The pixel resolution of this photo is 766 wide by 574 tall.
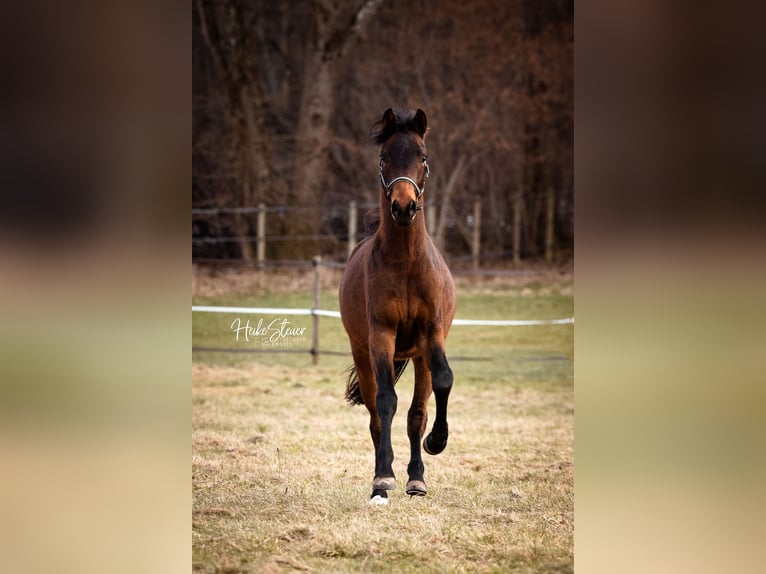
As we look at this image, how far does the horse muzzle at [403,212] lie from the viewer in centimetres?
331

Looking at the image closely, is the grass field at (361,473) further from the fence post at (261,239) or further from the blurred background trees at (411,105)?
the blurred background trees at (411,105)

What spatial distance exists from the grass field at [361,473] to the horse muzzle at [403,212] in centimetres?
133

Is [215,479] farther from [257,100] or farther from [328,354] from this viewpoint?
[257,100]

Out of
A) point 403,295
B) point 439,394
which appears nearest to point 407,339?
point 403,295

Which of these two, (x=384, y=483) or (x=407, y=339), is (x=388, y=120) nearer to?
(x=407, y=339)

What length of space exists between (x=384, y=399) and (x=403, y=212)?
39.1 inches

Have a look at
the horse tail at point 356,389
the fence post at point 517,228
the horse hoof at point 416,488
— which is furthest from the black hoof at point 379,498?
the fence post at point 517,228

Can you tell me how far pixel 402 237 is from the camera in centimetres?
364

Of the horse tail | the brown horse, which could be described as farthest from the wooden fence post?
the brown horse

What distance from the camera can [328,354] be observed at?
10477mm
